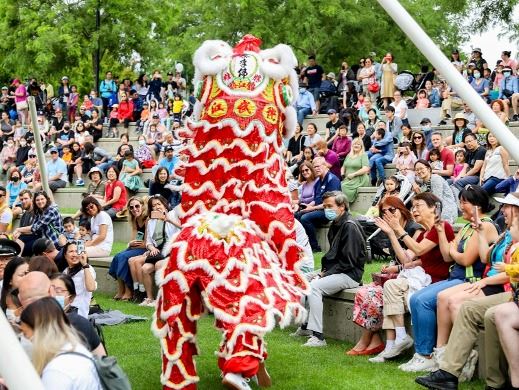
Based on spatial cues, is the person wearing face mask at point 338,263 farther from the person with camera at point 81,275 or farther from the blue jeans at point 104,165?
the blue jeans at point 104,165

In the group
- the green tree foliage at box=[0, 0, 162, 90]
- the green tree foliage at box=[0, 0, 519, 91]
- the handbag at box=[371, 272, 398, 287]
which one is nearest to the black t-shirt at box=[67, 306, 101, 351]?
the handbag at box=[371, 272, 398, 287]

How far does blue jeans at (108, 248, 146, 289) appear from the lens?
12.4 metres

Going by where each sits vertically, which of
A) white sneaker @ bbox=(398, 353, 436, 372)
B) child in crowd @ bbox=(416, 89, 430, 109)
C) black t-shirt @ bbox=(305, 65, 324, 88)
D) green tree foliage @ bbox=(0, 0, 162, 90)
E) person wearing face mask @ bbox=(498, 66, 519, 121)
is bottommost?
white sneaker @ bbox=(398, 353, 436, 372)

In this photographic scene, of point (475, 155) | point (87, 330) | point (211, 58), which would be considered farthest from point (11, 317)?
point (475, 155)

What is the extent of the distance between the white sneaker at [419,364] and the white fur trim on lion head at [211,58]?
2767 millimetres

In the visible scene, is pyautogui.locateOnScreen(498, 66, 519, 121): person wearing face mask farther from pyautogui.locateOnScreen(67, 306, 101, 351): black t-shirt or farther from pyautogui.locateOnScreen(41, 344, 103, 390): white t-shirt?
pyautogui.locateOnScreen(41, 344, 103, 390): white t-shirt

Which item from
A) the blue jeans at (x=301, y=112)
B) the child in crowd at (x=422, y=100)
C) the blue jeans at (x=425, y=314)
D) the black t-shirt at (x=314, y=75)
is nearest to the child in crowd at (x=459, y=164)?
the blue jeans at (x=425, y=314)

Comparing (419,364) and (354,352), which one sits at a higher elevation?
(419,364)

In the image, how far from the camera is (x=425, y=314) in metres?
7.86

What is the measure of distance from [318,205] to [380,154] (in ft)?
7.86

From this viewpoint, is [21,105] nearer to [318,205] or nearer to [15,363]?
[318,205]

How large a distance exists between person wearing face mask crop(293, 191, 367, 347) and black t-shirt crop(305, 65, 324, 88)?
42.7ft

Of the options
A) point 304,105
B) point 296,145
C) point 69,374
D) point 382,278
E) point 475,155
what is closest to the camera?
point 69,374

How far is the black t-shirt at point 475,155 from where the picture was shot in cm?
1334
